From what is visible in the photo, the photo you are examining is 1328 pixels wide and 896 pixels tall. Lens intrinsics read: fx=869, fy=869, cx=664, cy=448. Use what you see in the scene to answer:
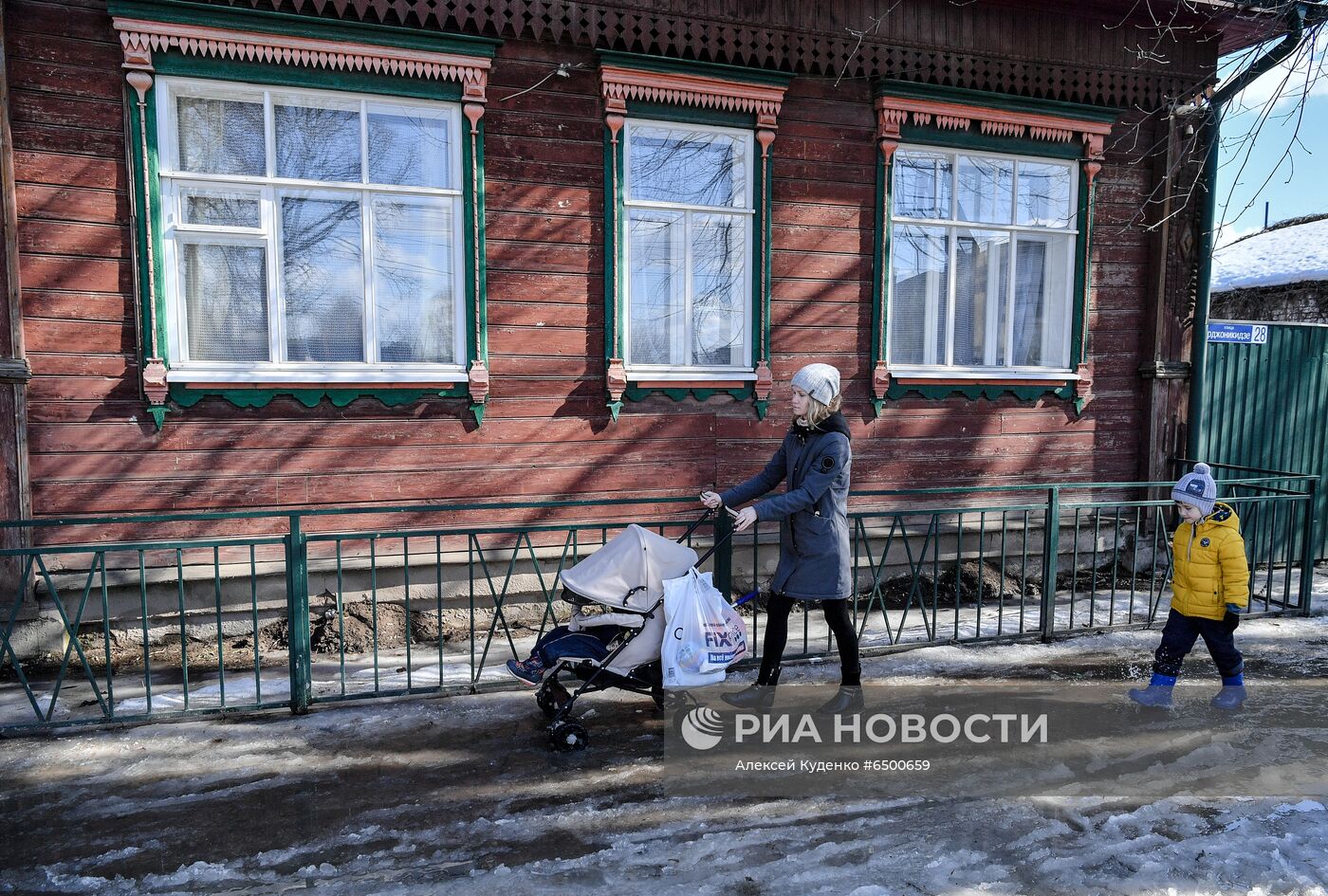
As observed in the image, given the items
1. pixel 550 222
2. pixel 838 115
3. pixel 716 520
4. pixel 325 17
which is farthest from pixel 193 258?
pixel 838 115

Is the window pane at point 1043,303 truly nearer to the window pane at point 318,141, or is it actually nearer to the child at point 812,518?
the child at point 812,518

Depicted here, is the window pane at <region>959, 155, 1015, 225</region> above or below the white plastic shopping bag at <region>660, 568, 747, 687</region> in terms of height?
above

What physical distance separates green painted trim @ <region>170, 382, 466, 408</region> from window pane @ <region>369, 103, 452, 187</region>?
1509 millimetres

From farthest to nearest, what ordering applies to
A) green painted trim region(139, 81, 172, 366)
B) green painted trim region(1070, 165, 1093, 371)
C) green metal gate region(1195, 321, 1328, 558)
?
1. green metal gate region(1195, 321, 1328, 558)
2. green painted trim region(1070, 165, 1093, 371)
3. green painted trim region(139, 81, 172, 366)

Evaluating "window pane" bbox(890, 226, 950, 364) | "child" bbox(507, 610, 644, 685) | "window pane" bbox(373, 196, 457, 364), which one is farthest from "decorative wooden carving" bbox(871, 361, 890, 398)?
"child" bbox(507, 610, 644, 685)

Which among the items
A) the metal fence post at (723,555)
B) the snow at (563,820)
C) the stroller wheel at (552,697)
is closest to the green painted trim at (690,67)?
the metal fence post at (723,555)

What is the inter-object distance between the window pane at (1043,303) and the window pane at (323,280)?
5791 mm

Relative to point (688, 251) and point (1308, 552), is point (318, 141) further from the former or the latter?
point (1308, 552)

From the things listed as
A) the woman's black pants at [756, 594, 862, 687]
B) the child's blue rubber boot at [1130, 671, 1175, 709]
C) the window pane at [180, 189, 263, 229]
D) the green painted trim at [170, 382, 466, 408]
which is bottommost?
the child's blue rubber boot at [1130, 671, 1175, 709]

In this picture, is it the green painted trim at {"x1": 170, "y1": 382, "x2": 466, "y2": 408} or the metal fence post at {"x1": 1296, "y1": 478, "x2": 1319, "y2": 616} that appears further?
the metal fence post at {"x1": 1296, "y1": 478, "x2": 1319, "y2": 616}

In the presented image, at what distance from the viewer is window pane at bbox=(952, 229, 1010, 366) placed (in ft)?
25.8

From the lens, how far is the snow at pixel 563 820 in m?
3.21

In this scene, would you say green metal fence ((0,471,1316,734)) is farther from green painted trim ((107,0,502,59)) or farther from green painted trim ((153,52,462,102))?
green painted trim ((107,0,502,59))

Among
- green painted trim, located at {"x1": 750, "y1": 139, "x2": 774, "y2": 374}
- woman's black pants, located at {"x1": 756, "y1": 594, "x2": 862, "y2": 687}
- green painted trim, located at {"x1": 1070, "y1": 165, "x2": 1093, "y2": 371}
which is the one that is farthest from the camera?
green painted trim, located at {"x1": 1070, "y1": 165, "x2": 1093, "y2": 371}
